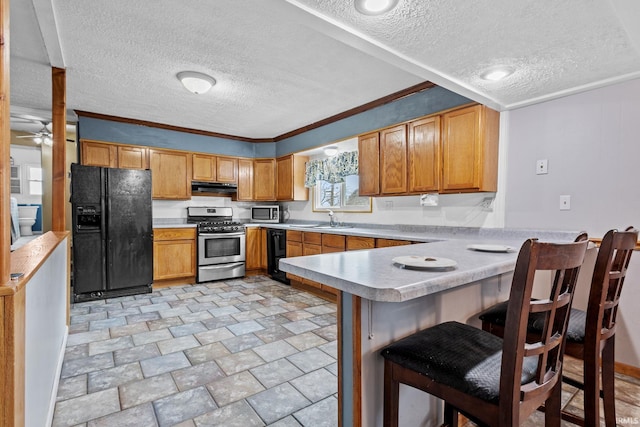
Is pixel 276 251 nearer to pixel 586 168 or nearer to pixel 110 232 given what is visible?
pixel 110 232

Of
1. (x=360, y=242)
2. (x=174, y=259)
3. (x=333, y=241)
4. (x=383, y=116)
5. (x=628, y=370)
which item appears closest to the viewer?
(x=628, y=370)

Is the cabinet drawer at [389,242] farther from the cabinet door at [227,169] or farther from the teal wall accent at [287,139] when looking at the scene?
the cabinet door at [227,169]

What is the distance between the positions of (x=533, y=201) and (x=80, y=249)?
506 cm

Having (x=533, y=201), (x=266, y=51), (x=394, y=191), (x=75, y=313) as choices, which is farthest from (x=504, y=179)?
(x=75, y=313)

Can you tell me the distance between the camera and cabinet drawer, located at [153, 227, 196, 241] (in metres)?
4.50

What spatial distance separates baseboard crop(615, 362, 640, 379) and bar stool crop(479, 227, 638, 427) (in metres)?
1.00

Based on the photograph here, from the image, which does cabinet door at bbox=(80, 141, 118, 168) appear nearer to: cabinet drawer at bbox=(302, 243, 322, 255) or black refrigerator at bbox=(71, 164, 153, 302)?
black refrigerator at bbox=(71, 164, 153, 302)

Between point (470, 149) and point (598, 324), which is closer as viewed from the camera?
point (598, 324)

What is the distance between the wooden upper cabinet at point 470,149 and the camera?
2875 mm

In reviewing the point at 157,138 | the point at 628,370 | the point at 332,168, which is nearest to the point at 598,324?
the point at 628,370

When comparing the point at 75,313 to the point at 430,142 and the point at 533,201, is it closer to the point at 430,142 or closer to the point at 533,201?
the point at 430,142

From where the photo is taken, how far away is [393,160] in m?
3.60

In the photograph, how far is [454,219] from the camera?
3391 millimetres

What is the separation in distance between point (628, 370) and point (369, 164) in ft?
9.41
